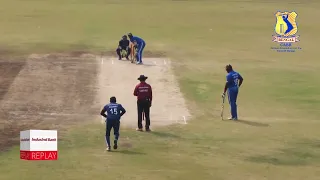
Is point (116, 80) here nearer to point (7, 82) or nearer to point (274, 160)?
point (7, 82)

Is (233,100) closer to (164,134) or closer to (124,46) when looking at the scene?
(164,134)

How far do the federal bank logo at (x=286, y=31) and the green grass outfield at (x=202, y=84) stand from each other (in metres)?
0.64

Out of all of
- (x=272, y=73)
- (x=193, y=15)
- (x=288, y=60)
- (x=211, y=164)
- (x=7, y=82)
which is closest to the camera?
(x=211, y=164)

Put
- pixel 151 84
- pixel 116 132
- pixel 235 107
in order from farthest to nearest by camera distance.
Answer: pixel 151 84
pixel 235 107
pixel 116 132

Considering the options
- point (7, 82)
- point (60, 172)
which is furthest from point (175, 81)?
point (60, 172)

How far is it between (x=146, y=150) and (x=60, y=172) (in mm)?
3507

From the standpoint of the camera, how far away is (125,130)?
24203 millimetres

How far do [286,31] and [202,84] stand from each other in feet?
59.7

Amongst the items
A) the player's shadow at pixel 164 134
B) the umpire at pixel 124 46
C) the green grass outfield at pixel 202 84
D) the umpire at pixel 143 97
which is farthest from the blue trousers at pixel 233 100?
the umpire at pixel 124 46

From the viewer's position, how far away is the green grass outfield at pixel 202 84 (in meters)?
19.5

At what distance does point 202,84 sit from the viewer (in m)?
32.8

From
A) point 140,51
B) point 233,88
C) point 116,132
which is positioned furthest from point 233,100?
point 140,51

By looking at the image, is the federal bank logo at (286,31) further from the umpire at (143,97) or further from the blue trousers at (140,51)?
the umpire at (143,97)

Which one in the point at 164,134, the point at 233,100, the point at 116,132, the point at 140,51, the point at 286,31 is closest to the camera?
the point at 116,132
